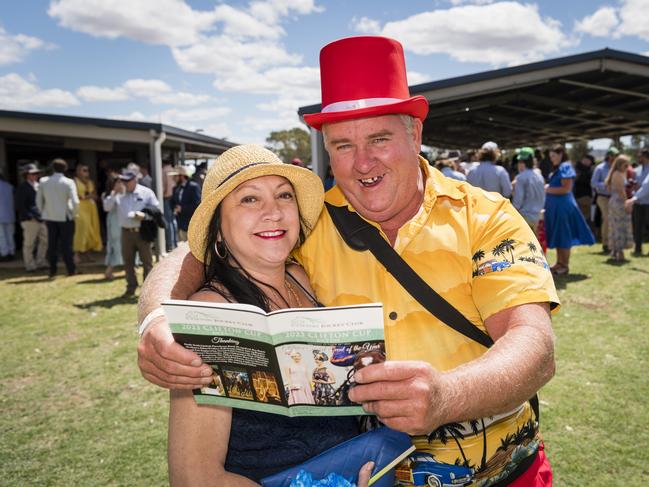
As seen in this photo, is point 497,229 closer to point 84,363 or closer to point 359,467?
point 359,467

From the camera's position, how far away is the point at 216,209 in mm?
1909

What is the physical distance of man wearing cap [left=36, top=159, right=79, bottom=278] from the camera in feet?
33.3

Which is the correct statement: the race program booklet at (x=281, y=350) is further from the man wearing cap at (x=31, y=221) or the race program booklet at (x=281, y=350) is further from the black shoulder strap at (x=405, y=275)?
the man wearing cap at (x=31, y=221)

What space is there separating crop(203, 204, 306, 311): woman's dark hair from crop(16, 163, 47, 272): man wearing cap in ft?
35.8

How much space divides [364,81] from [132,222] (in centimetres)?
730

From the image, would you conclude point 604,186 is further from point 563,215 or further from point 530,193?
point 530,193

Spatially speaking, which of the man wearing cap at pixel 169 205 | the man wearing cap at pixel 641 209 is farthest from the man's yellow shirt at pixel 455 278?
the man wearing cap at pixel 169 205

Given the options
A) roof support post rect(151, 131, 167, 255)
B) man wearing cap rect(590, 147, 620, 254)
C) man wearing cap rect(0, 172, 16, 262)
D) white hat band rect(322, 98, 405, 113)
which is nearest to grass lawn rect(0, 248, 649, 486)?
white hat band rect(322, 98, 405, 113)

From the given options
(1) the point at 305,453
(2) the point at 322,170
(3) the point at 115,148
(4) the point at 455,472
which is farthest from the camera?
(3) the point at 115,148

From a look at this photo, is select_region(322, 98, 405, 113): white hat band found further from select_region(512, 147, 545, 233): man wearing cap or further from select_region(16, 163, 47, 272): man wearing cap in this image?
select_region(16, 163, 47, 272): man wearing cap

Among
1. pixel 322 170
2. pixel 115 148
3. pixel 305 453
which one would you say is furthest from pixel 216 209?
pixel 115 148

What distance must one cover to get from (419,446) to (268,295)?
779 mm

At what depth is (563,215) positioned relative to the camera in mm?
8602

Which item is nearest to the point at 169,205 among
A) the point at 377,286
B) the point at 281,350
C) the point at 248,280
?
the point at 248,280
